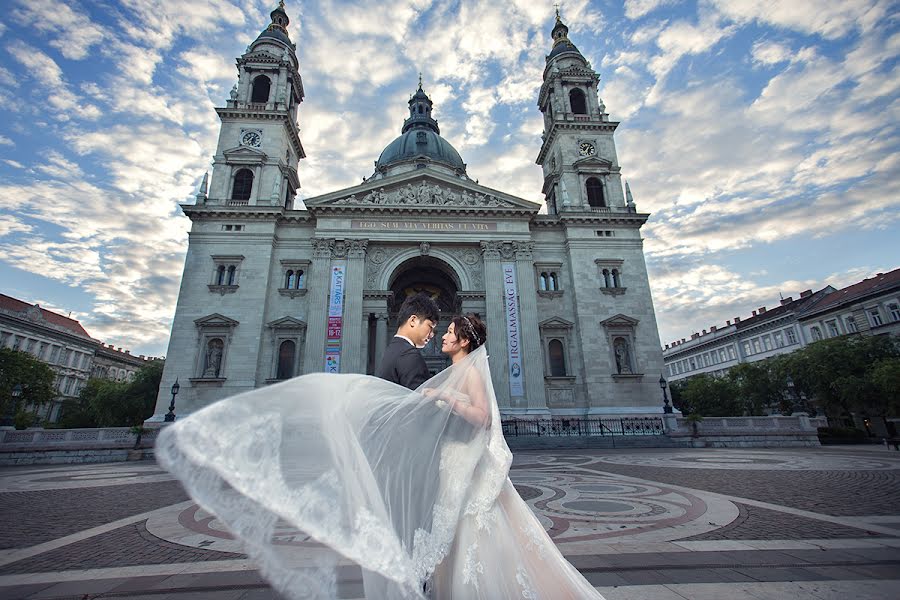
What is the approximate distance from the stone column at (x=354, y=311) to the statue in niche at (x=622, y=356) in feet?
54.6

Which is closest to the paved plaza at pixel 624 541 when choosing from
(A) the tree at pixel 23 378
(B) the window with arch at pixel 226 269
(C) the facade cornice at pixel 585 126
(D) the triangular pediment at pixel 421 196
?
(B) the window with arch at pixel 226 269

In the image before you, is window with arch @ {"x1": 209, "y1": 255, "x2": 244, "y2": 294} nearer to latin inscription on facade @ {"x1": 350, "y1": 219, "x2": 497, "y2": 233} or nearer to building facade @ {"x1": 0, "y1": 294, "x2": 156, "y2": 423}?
latin inscription on facade @ {"x1": 350, "y1": 219, "x2": 497, "y2": 233}

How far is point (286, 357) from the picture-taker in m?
26.6

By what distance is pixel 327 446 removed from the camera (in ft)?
8.51

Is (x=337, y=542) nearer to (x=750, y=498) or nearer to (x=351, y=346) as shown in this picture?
(x=750, y=498)

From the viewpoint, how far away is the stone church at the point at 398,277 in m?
25.8

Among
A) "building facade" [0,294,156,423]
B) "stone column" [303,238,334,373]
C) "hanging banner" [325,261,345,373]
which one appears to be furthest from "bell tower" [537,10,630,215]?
"building facade" [0,294,156,423]

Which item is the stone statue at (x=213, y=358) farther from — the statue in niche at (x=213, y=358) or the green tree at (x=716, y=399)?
the green tree at (x=716, y=399)

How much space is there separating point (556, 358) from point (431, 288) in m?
11.4

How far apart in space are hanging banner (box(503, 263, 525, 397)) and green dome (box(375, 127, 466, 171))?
1865 cm

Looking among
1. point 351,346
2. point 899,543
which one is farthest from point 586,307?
point 899,543

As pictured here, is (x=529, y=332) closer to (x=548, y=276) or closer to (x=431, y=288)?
(x=548, y=276)

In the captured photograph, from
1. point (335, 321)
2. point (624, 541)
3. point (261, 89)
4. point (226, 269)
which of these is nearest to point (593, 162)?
point (335, 321)

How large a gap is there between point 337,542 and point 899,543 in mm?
5809
